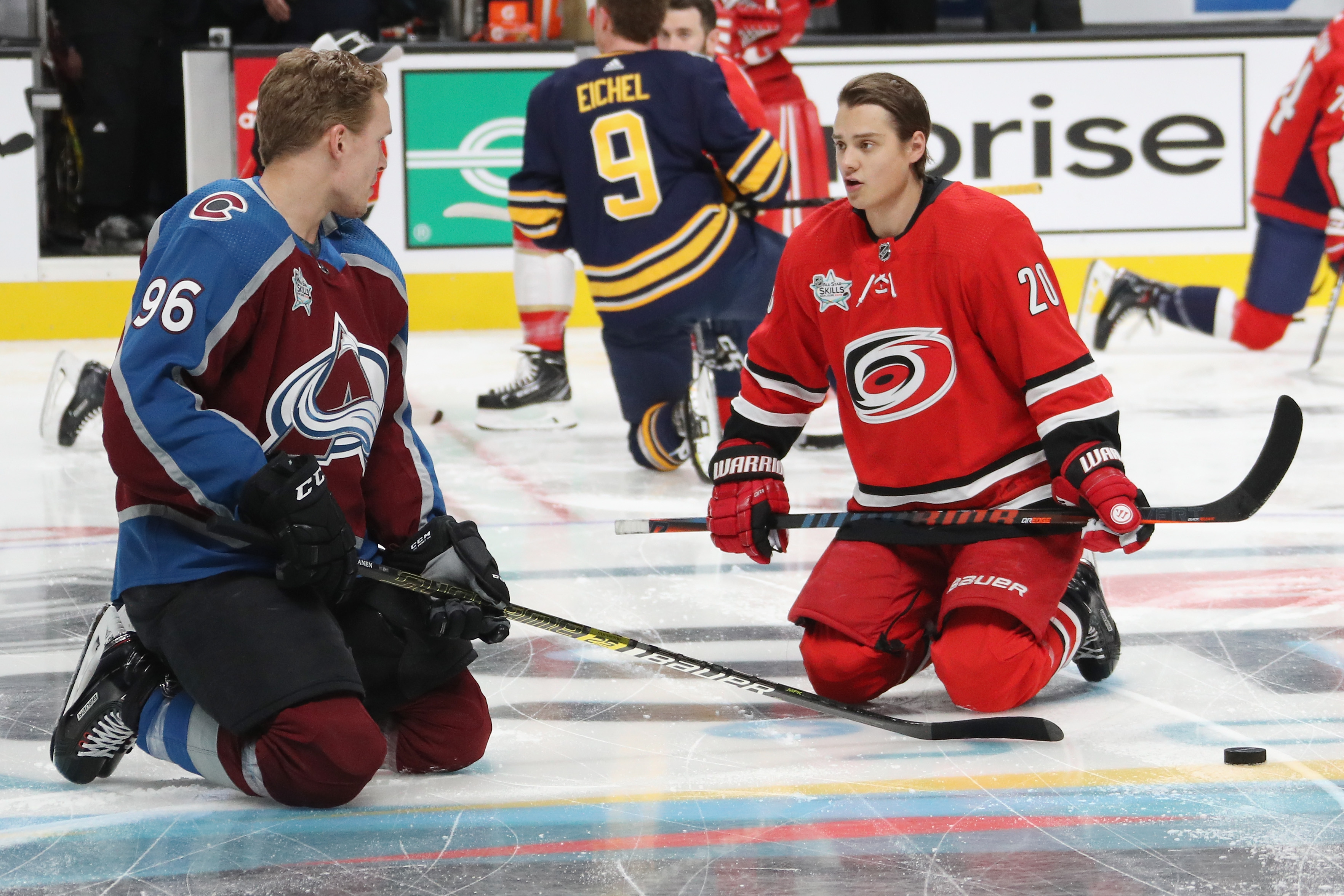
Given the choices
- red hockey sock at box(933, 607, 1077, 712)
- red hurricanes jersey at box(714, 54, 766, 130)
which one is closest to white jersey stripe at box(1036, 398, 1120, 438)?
red hockey sock at box(933, 607, 1077, 712)

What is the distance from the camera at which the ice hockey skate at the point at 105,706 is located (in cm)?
189

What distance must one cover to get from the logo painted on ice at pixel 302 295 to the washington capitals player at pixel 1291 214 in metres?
3.96

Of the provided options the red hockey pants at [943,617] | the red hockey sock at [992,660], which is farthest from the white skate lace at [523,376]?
the red hockey sock at [992,660]

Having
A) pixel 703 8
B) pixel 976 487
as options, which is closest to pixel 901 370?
pixel 976 487

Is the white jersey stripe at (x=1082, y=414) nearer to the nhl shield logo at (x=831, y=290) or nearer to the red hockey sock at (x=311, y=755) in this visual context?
the nhl shield logo at (x=831, y=290)

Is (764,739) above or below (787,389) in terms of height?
Answer: below

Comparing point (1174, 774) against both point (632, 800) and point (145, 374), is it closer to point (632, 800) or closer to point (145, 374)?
point (632, 800)

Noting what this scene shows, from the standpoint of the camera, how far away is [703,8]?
4.05 m

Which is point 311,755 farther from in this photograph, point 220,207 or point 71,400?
→ point 71,400

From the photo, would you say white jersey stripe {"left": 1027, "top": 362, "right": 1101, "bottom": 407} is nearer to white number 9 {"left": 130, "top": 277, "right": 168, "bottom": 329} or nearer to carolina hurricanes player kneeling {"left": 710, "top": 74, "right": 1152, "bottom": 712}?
carolina hurricanes player kneeling {"left": 710, "top": 74, "right": 1152, "bottom": 712}

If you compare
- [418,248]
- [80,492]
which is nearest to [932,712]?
[80,492]

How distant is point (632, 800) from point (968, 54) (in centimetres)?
542

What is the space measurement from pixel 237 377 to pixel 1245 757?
133cm

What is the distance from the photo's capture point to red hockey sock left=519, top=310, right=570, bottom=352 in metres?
5.03
